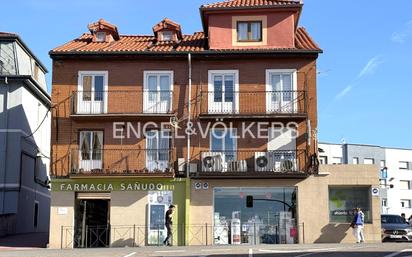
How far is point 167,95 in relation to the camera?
101ft

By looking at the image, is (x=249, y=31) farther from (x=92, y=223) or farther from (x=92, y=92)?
(x=92, y=223)

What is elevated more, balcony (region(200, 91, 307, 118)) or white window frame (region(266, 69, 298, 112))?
white window frame (region(266, 69, 298, 112))

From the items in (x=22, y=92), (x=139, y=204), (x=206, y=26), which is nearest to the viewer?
(x=139, y=204)

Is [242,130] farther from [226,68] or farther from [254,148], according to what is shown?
[226,68]

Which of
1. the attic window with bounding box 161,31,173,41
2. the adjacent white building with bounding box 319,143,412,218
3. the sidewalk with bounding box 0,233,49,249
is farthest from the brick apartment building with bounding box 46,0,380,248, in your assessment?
the adjacent white building with bounding box 319,143,412,218

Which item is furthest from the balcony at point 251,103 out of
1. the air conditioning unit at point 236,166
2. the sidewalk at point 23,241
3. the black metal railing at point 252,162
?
the sidewalk at point 23,241

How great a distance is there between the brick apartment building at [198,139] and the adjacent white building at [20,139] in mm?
5676

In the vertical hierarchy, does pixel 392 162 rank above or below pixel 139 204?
above

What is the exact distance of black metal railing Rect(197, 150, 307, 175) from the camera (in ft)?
97.0

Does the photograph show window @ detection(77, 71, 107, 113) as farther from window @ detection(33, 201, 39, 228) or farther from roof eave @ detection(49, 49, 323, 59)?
window @ detection(33, 201, 39, 228)

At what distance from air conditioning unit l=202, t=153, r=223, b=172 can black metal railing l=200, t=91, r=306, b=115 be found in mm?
2125

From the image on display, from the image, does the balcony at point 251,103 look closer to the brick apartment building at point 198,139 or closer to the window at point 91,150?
the brick apartment building at point 198,139

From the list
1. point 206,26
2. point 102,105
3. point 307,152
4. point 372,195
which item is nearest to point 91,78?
point 102,105

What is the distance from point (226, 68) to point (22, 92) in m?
12.1
